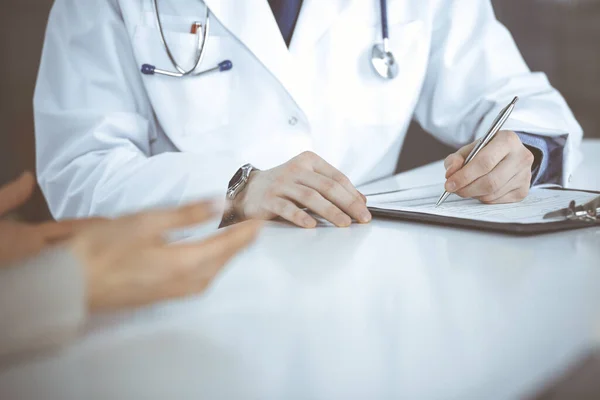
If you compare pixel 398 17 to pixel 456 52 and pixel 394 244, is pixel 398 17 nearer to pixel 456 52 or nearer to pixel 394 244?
pixel 456 52

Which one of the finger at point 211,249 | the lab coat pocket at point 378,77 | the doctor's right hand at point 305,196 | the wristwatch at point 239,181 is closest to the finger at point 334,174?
the doctor's right hand at point 305,196

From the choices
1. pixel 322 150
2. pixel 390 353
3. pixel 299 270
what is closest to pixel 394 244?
pixel 299 270

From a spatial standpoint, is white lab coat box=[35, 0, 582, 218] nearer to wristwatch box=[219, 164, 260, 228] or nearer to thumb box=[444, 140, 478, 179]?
wristwatch box=[219, 164, 260, 228]

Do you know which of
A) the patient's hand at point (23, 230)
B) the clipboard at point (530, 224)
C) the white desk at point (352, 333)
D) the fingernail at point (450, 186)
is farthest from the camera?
the fingernail at point (450, 186)

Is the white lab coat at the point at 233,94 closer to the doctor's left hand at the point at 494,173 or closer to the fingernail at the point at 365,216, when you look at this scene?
the doctor's left hand at the point at 494,173

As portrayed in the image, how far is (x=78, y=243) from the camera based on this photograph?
390 mm

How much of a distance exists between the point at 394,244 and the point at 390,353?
0.83 ft

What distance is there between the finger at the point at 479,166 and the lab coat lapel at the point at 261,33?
325 mm

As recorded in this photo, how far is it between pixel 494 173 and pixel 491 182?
1cm

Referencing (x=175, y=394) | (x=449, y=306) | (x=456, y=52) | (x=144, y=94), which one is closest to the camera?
(x=175, y=394)

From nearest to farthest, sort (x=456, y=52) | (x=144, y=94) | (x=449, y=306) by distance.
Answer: (x=449, y=306), (x=144, y=94), (x=456, y=52)

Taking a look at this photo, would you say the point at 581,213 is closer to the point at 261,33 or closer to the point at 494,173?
the point at 494,173

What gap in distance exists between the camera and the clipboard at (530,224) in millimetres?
602

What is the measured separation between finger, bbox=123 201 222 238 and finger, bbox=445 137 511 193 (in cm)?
39
